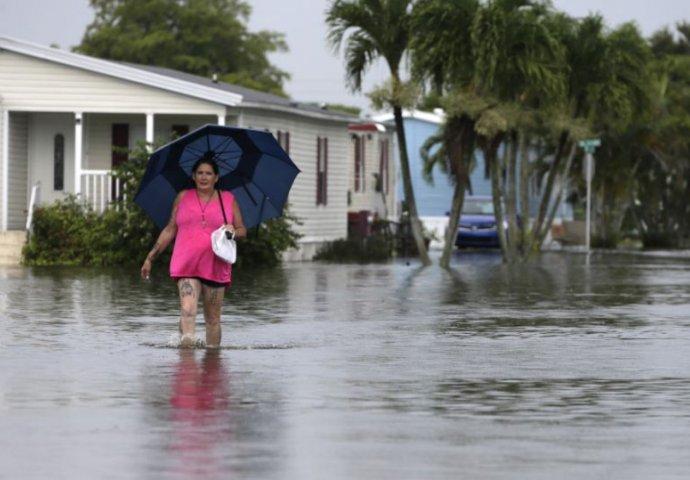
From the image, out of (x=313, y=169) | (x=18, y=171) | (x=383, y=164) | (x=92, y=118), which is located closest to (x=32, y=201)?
(x=18, y=171)

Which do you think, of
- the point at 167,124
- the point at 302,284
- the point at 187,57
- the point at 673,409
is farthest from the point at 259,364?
the point at 187,57

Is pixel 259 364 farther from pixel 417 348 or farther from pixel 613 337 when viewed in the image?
pixel 613 337

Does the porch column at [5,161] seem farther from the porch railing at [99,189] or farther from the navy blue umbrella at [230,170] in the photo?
the navy blue umbrella at [230,170]

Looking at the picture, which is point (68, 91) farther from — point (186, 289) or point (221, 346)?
point (186, 289)

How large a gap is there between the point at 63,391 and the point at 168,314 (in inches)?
353

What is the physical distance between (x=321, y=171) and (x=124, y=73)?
9.75m

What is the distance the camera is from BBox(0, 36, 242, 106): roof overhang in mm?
42938

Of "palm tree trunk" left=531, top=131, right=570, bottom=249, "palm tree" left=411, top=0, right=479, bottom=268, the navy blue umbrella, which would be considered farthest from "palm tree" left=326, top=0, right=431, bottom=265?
the navy blue umbrella

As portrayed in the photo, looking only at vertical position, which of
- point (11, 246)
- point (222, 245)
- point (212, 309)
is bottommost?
point (11, 246)

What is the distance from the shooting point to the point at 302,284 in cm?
3114

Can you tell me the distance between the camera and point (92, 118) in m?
45.8

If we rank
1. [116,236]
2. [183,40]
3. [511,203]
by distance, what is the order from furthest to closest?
[183,40] → [511,203] → [116,236]

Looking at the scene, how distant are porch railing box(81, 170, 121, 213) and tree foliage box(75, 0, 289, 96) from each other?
6419cm

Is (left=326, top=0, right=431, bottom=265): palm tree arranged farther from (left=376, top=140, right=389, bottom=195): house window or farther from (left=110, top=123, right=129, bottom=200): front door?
(left=376, top=140, right=389, bottom=195): house window
